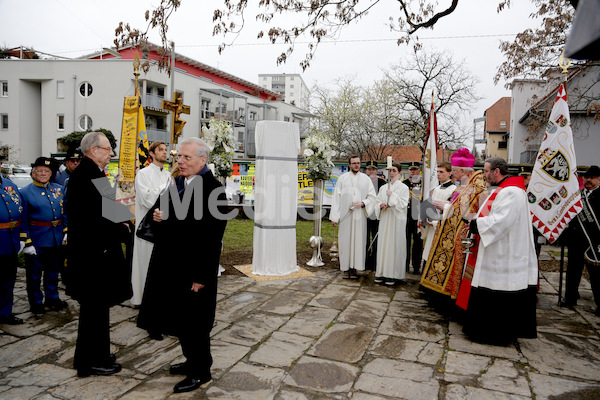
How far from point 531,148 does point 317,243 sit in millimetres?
23374

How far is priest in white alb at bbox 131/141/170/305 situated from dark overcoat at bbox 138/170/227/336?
2019mm

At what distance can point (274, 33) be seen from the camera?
6.72 meters

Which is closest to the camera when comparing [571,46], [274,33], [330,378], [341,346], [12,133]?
[571,46]

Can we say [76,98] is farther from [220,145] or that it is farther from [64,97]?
[220,145]

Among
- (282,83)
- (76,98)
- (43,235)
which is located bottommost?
(43,235)

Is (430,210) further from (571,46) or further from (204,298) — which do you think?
(571,46)

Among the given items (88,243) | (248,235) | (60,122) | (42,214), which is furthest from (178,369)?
(60,122)

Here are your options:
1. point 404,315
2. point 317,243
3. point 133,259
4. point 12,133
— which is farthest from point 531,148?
point 12,133

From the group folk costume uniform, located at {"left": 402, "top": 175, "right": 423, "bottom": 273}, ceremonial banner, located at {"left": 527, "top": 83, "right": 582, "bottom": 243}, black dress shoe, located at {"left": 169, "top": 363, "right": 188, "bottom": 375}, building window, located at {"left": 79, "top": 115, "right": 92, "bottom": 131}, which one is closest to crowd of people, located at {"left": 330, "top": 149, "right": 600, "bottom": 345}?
ceremonial banner, located at {"left": 527, "top": 83, "right": 582, "bottom": 243}

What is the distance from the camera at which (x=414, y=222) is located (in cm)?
877

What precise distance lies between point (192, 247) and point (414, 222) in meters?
6.43

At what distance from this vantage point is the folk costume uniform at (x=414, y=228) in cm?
835

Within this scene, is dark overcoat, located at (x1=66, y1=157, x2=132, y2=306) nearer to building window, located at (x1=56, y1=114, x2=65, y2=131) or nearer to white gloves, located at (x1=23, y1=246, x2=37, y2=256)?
white gloves, located at (x1=23, y1=246, x2=37, y2=256)

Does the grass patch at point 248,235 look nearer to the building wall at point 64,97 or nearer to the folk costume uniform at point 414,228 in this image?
the folk costume uniform at point 414,228
